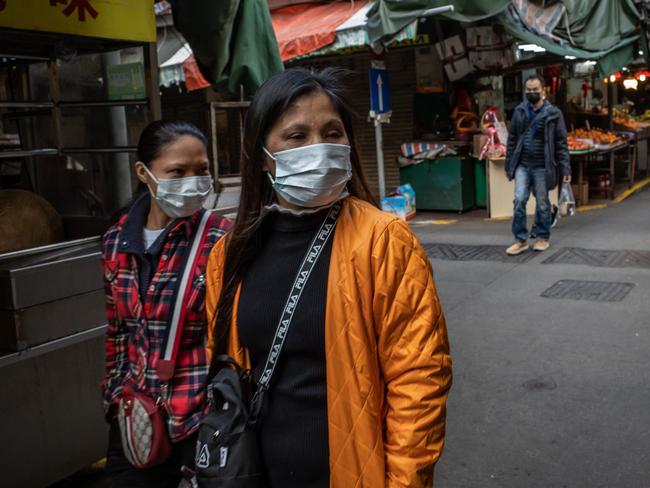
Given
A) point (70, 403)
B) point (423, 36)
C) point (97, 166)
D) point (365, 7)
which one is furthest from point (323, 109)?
point (423, 36)

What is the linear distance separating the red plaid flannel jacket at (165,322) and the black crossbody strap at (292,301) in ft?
2.03

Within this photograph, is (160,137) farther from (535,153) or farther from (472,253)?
(472,253)

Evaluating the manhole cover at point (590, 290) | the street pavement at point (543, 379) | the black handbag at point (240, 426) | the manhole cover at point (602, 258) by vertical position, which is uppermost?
the black handbag at point (240, 426)

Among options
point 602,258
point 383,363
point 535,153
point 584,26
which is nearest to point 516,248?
point 602,258

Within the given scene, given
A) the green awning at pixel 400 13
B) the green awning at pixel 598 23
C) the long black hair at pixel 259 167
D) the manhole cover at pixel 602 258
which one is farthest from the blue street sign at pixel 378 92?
the long black hair at pixel 259 167

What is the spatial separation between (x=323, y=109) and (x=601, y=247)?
8.47 meters

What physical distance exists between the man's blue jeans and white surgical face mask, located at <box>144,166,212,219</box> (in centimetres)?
705

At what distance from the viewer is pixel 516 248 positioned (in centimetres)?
952

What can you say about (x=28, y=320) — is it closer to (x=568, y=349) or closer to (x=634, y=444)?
(x=634, y=444)

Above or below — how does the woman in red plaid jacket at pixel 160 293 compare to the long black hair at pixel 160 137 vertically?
below

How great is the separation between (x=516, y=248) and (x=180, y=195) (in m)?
7.35

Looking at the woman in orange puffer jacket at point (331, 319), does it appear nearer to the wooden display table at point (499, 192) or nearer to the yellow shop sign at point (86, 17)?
the yellow shop sign at point (86, 17)

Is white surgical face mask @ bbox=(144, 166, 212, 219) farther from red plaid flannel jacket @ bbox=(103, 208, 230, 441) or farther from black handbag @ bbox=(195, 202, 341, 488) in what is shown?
black handbag @ bbox=(195, 202, 341, 488)

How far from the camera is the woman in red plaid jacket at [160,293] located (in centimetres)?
256
